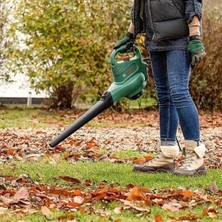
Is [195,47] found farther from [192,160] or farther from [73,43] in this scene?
[73,43]

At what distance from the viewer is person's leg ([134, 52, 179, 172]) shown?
5504 mm

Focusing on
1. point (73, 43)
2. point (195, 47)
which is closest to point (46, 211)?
point (195, 47)

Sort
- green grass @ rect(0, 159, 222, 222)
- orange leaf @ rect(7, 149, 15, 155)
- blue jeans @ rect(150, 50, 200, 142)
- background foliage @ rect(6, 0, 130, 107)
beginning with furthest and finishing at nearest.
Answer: background foliage @ rect(6, 0, 130, 107) → orange leaf @ rect(7, 149, 15, 155) → blue jeans @ rect(150, 50, 200, 142) → green grass @ rect(0, 159, 222, 222)

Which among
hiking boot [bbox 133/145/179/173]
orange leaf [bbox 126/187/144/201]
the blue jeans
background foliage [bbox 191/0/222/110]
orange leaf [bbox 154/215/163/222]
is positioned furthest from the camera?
background foliage [bbox 191/0/222/110]

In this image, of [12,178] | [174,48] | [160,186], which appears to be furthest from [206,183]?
[12,178]

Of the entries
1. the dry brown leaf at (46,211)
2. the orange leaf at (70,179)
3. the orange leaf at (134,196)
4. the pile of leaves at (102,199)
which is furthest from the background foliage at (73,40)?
the dry brown leaf at (46,211)

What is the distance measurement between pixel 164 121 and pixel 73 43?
31.2 ft

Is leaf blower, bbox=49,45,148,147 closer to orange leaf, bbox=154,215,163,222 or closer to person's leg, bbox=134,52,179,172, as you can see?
person's leg, bbox=134,52,179,172

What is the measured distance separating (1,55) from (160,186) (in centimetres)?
1180

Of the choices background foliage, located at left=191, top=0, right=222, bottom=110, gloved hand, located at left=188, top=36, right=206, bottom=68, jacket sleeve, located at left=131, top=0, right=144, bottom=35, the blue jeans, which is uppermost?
jacket sleeve, located at left=131, top=0, right=144, bottom=35

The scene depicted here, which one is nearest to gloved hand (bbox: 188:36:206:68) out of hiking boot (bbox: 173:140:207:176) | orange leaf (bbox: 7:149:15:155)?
hiking boot (bbox: 173:140:207:176)

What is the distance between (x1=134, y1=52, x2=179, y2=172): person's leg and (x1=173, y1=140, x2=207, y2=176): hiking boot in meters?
0.24

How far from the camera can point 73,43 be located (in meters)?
14.9

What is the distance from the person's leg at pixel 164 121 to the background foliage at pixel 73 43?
8972mm
